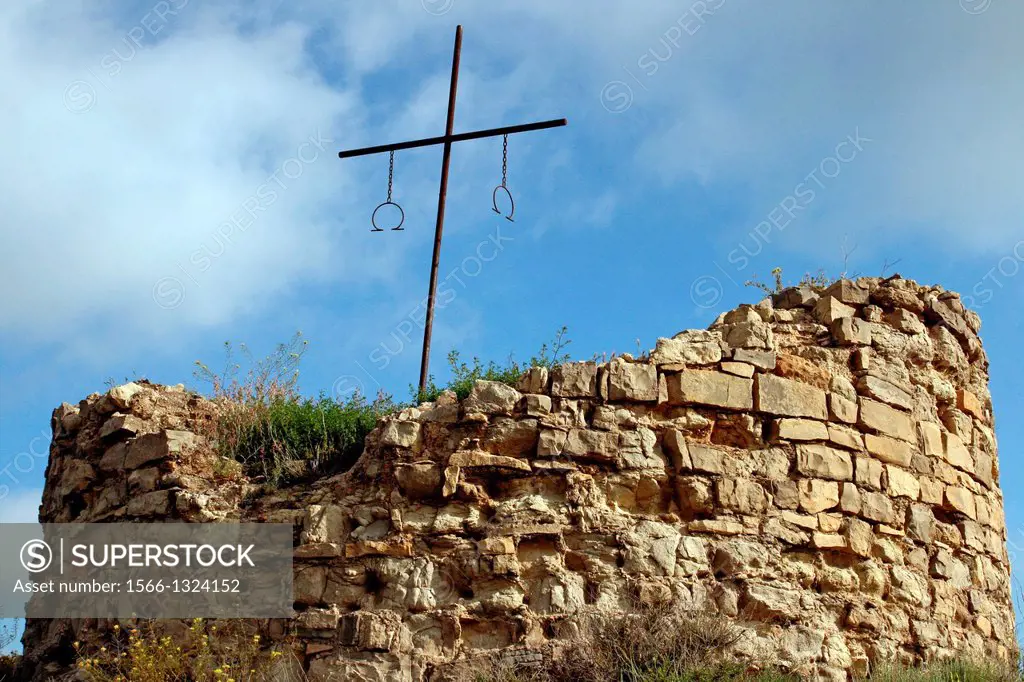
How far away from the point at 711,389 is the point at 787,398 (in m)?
0.59

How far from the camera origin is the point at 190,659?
6910 millimetres

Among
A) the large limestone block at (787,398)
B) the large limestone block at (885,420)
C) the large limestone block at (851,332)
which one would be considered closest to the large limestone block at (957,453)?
the large limestone block at (885,420)

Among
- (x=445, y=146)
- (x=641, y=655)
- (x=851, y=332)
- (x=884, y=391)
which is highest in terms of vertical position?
(x=445, y=146)

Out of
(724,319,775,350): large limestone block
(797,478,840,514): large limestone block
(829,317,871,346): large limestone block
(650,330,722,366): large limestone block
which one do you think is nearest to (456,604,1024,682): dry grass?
(797,478,840,514): large limestone block

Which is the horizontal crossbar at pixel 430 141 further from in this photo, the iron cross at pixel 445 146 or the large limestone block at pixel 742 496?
the large limestone block at pixel 742 496

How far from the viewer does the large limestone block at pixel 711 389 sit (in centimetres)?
739

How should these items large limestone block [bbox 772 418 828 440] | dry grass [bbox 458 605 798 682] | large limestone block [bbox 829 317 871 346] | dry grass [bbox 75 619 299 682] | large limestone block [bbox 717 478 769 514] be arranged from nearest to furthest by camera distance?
1. dry grass [bbox 458 605 798 682]
2. dry grass [bbox 75 619 299 682]
3. large limestone block [bbox 717 478 769 514]
4. large limestone block [bbox 772 418 828 440]
5. large limestone block [bbox 829 317 871 346]

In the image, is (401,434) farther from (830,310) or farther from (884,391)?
(884,391)

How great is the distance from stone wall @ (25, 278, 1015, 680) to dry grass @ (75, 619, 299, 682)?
0.70ft

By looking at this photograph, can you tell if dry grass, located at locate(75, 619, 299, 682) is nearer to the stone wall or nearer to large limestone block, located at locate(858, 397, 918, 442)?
the stone wall

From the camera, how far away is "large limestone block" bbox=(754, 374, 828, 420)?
24.8 ft

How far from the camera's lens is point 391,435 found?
7.20m

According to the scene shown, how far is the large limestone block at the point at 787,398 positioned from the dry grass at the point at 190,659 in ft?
12.0
